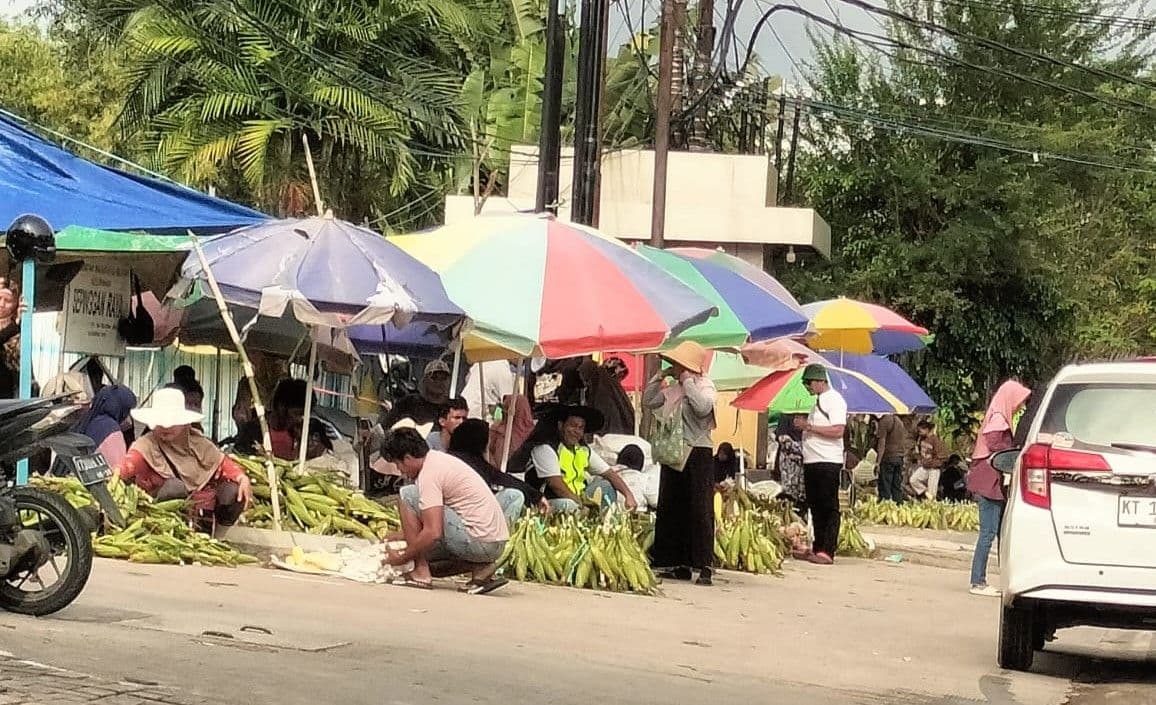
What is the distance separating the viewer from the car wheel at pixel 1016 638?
9.50 m

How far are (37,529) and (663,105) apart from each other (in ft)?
50.2

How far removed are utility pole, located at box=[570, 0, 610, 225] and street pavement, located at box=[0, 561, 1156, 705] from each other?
22.9ft

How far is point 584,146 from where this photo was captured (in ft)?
62.6

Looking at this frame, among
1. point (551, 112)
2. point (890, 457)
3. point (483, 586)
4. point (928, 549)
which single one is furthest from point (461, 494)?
point (890, 457)

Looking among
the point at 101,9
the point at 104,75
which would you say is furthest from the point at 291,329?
the point at 104,75

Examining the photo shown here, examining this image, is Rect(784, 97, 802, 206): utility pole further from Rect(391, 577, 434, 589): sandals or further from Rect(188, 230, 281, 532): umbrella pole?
Rect(391, 577, 434, 589): sandals

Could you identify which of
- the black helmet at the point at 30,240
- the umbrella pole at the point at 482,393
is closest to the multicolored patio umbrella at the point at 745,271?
the umbrella pole at the point at 482,393

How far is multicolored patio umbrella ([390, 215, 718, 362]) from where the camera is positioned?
40.0 feet

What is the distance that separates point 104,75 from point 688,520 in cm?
2644

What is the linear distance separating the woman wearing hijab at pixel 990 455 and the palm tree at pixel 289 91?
15.7m

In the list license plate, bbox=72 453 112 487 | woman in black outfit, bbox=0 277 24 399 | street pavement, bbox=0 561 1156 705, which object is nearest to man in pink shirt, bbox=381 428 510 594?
street pavement, bbox=0 561 1156 705

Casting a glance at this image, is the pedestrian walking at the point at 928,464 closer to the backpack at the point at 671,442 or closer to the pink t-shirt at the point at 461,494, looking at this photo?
the backpack at the point at 671,442

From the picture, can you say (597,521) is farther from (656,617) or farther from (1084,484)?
(1084,484)

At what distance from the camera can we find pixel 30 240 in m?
10.6
